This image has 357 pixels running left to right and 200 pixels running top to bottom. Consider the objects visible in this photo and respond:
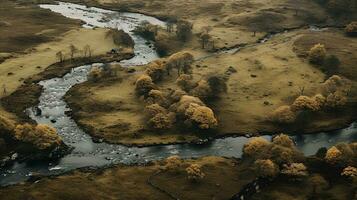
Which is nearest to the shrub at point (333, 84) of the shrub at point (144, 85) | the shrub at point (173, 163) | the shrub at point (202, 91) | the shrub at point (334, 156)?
the shrub at point (202, 91)

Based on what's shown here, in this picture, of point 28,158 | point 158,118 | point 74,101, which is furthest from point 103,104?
point 28,158

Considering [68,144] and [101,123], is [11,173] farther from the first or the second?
[101,123]

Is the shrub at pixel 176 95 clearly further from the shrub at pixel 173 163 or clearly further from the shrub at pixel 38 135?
the shrub at pixel 38 135

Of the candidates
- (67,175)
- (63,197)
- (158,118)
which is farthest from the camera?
(158,118)

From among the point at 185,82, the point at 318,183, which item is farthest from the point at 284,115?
the point at 185,82

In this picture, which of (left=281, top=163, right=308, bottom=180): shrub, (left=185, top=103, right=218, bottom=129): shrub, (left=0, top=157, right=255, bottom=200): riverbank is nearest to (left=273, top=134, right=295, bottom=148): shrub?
(left=281, top=163, right=308, bottom=180): shrub

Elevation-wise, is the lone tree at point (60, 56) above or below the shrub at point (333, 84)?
above

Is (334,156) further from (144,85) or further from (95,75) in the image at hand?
(95,75)
